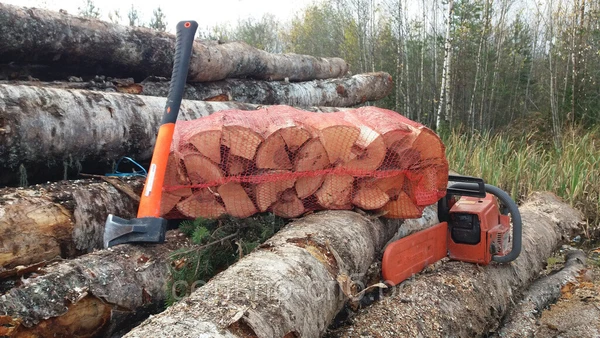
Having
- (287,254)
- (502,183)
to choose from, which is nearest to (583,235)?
(502,183)

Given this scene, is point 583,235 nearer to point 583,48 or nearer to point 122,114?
point 122,114

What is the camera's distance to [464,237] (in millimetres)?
3203

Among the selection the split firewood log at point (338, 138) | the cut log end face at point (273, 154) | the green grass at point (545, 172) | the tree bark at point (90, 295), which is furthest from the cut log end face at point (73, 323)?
the green grass at point (545, 172)

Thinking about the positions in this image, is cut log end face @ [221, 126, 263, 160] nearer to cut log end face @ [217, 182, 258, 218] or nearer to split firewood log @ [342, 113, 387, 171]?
cut log end face @ [217, 182, 258, 218]

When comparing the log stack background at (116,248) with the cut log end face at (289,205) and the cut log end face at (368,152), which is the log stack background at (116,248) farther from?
the cut log end face at (368,152)

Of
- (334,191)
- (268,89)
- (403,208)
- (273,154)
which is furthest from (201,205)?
(268,89)

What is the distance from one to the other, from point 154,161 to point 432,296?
1.57 m

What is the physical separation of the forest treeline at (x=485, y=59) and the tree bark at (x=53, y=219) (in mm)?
8606

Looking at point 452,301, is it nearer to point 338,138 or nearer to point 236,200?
point 338,138

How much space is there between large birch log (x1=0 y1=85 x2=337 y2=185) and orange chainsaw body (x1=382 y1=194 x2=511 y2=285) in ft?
6.21

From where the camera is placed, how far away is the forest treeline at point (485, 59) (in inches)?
397

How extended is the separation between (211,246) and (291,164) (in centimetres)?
60

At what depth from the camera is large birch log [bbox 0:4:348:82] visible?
156 inches

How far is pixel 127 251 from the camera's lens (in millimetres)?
2289
